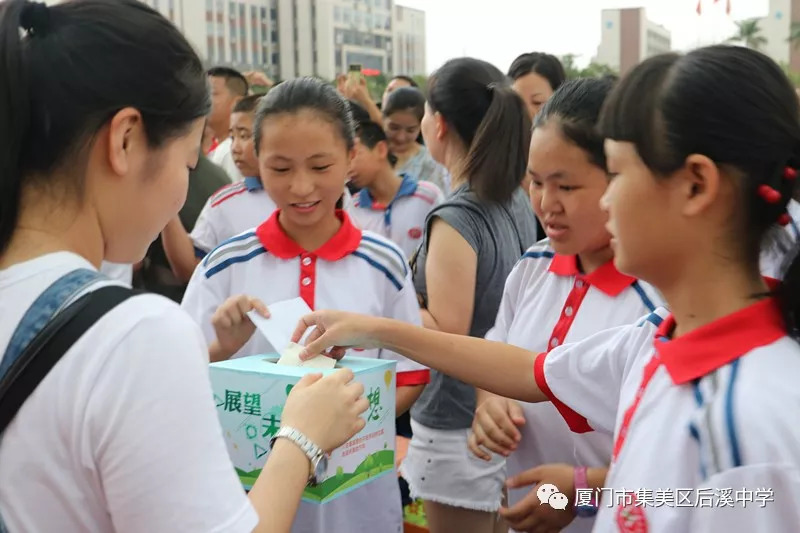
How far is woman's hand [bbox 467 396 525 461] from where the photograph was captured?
1545mm

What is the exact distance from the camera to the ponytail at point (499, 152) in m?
2.12

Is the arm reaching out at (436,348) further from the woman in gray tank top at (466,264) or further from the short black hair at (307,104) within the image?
the short black hair at (307,104)

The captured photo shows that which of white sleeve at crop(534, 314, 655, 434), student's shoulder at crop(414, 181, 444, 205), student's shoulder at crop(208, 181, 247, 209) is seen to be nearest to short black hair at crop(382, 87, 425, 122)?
student's shoulder at crop(414, 181, 444, 205)

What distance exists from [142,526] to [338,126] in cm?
132

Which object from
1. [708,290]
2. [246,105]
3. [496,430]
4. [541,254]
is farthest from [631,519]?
[246,105]

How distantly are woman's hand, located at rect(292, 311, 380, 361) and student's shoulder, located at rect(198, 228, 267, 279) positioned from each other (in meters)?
0.37

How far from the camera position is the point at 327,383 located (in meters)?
1.15

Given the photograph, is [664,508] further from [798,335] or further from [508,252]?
[508,252]

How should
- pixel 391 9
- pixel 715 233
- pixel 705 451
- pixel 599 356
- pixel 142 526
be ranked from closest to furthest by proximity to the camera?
pixel 142 526, pixel 705 451, pixel 715 233, pixel 599 356, pixel 391 9

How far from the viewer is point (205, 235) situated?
123 inches

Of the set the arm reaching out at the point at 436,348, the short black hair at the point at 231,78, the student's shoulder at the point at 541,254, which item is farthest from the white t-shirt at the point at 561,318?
the short black hair at the point at 231,78

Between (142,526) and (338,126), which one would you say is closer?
(142,526)

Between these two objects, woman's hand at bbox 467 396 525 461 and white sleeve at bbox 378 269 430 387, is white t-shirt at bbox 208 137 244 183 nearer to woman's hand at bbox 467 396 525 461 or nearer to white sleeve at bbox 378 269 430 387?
white sleeve at bbox 378 269 430 387

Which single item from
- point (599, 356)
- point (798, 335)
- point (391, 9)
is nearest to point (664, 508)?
point (798, 335)
